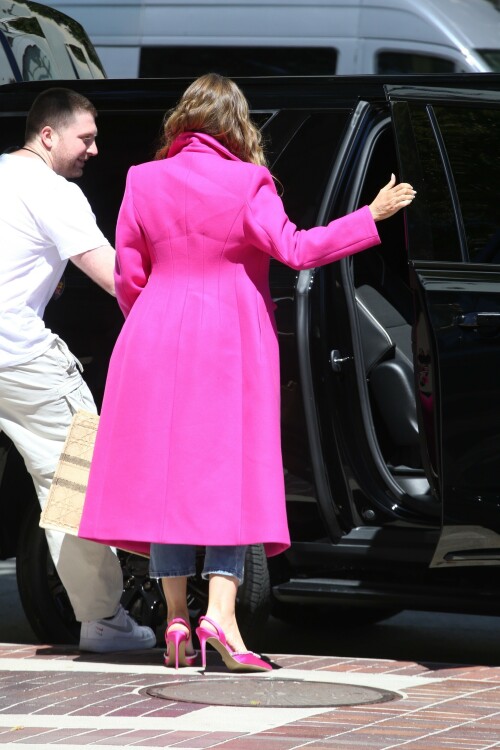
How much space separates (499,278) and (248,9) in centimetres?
801

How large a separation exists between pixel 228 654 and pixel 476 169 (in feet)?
5.52

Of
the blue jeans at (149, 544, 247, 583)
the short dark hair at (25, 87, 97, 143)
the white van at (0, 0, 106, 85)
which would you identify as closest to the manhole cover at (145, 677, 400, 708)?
the blue jeans at (149, 544, 247, 583)

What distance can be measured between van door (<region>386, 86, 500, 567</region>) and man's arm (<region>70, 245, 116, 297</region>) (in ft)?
3.07

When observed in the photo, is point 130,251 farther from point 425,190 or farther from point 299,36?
point 299,36

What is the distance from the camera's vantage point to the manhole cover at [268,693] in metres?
4.57

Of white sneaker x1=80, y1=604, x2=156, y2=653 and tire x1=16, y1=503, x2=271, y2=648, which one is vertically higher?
tire x1=16, y1=503, x2=271, y2=648

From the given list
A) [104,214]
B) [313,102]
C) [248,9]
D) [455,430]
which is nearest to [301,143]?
[313,102]

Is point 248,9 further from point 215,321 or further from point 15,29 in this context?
point 215,321

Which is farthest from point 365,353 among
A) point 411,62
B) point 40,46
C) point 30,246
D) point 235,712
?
point 411,62

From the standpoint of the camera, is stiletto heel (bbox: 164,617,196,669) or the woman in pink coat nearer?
the woman in pink coat

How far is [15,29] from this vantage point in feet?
23.1

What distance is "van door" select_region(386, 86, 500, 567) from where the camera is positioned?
196 inches

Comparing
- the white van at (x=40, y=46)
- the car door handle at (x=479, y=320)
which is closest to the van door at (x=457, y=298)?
the car door handle at (x=479, y=320)

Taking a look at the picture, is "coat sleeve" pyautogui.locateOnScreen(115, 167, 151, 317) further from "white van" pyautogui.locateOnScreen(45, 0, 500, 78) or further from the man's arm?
"white van" pyautogui.locateOnScreen(45, 0, 500, 78)
